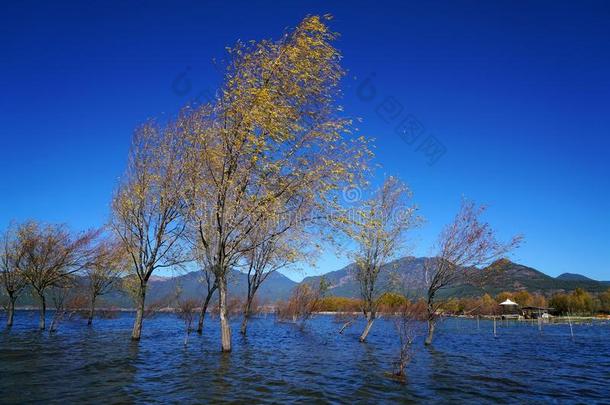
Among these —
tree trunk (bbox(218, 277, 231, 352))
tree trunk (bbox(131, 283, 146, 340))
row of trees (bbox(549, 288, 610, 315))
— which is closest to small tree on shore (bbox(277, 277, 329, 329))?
tree trunk (bbox(131, 283, 146, 340))

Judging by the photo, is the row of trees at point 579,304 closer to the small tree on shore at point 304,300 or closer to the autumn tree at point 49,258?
the small tree on shore at point 304,300

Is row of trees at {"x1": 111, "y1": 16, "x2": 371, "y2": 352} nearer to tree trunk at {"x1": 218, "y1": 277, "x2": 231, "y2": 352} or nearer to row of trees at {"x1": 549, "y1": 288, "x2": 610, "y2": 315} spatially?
tree trunk at {"x1": 218, "y1": 277, "x2": 231, "y2": 352}

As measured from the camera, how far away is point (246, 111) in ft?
64.2

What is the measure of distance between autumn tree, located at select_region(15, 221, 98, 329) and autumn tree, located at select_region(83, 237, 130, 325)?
78.9 inches

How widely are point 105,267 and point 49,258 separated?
1092cm

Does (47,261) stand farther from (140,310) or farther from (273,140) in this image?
(273,140)

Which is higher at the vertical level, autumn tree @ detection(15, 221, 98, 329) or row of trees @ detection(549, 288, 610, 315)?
autumn tree @ detection(15, 221, 98, 329)

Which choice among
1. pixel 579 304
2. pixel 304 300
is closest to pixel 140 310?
pixel 304 300

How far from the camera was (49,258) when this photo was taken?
36625mm

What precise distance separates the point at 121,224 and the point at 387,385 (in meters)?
23.1

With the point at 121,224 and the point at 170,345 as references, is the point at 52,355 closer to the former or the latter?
the point at 170,345

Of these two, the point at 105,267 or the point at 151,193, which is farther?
the point at 105,267

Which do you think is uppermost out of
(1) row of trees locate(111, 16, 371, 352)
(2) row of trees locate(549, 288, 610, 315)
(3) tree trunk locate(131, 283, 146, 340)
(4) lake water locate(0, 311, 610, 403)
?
(1) row of trees locate(111, 16, 371, 352)

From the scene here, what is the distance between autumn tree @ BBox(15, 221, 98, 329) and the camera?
3612 cm
